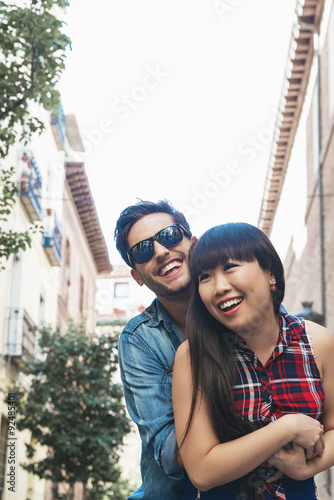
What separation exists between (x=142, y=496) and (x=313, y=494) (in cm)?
78

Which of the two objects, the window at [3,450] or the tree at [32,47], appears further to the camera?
the window at [3,450]

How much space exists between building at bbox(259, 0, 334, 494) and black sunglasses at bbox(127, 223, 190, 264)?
30.2 ft

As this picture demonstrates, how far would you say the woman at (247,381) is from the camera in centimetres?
272

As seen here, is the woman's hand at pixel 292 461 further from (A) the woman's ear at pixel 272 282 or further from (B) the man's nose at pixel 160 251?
(B) the man's nose at pixel 160 251

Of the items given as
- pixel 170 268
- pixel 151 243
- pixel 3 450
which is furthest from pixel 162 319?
pixel 3 450

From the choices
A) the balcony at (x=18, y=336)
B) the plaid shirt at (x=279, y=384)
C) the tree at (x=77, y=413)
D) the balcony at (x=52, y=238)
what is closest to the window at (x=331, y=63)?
the tree at (x=77, y=413)

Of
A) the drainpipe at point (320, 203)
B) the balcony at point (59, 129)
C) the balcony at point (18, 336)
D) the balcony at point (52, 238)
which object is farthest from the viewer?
the balcony at point (59, 129)

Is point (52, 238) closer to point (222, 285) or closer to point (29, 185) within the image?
point (29, 185)

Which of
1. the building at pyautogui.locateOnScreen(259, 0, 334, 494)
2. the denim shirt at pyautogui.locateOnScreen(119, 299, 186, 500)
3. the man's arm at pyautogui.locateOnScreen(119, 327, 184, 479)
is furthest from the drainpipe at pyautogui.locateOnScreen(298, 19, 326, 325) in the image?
the man's arm at pyautogui.locateOnScreen(119, 327, 184, 479)

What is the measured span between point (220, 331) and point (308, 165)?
16.8 m

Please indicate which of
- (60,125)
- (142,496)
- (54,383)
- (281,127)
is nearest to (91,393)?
(54,383)

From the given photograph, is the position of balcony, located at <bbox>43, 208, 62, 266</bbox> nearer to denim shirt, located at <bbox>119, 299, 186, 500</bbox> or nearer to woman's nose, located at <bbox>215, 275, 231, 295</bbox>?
denim shirt, located at <bbox>119, 299, 186, 500</bbox>

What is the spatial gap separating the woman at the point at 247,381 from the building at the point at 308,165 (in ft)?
32.4

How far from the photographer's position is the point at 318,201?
56.1 feet
